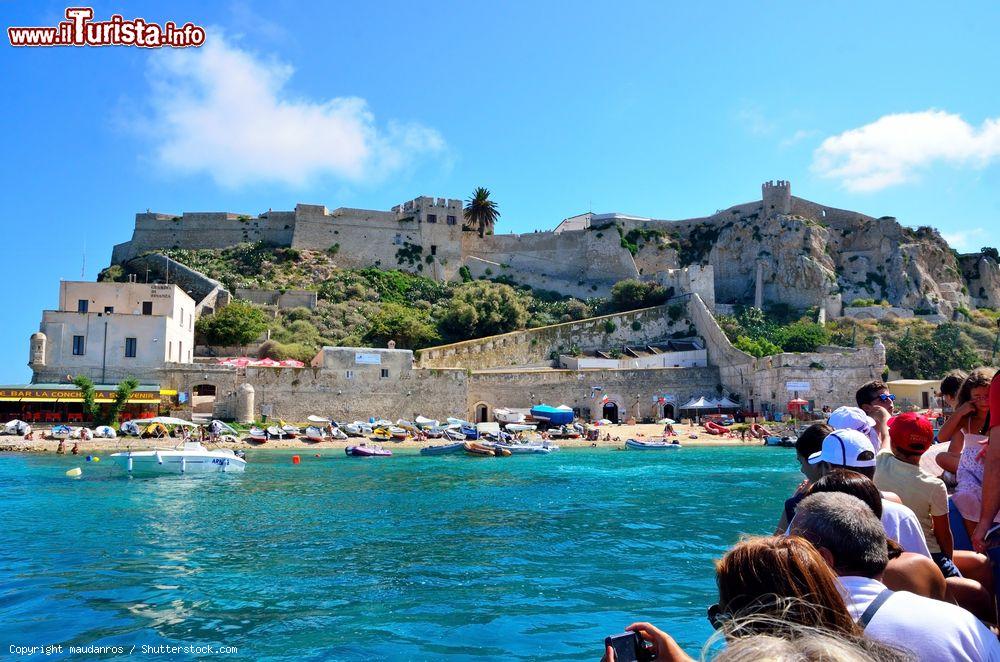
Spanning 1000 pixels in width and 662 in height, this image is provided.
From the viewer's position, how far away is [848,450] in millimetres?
3645

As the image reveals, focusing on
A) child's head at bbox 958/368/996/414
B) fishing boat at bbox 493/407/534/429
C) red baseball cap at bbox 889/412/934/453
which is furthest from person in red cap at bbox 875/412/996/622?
fishing boat at bbox 493/407/534/429

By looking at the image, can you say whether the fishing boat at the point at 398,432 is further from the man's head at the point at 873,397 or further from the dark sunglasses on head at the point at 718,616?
the dark sunglasses on head at the point at 718,616

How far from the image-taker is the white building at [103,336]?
29344 millimetres

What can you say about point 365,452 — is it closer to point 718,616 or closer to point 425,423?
point 425,423

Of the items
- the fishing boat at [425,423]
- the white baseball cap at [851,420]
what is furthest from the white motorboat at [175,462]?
the white baseball cap at [851,420]

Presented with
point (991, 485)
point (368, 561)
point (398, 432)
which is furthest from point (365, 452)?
point (991, 485)

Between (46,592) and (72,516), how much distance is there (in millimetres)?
5562

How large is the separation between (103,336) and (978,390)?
3254cm

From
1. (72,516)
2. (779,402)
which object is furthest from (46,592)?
(779,402)

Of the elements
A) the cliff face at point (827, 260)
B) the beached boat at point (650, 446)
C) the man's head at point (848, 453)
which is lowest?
the beached boat at point (650, 446)

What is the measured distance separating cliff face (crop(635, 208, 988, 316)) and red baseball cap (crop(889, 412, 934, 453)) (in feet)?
146

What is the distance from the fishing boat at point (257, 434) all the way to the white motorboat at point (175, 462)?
664 cm

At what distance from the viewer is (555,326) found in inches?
1590

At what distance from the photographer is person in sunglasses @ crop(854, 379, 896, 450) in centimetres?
520
